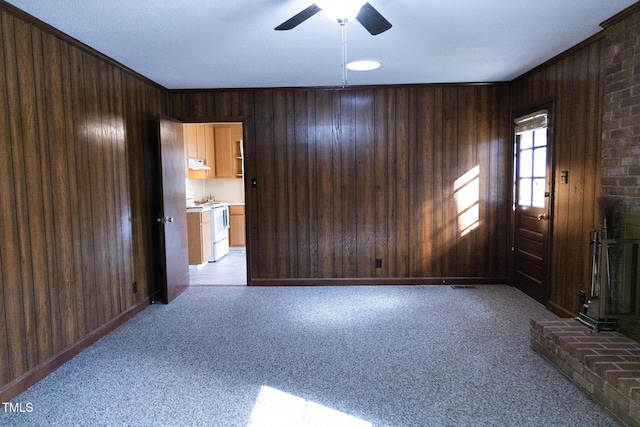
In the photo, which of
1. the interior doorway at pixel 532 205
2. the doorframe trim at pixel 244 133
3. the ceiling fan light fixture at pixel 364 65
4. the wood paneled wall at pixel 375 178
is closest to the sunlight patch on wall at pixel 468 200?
the wood paneled wall at pixel 375 178

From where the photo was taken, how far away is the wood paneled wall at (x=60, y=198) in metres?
→ 2.40

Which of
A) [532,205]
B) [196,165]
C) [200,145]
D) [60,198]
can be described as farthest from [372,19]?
[200,145]

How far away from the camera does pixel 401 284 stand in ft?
15.8

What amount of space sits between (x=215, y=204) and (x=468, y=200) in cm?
423

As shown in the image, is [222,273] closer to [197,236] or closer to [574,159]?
[197,236]

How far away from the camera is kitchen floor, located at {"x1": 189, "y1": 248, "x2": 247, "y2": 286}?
5147 millimetres

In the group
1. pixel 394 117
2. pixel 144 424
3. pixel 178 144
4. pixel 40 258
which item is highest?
pixel 394 117

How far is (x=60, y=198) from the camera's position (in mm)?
2844

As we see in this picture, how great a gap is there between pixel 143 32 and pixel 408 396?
3.21 meters

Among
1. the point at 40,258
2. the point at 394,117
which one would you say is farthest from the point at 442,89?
the point at 40,258

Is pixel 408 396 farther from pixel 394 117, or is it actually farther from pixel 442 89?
pixel 442 89

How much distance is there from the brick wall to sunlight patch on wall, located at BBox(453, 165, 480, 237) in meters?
1.74

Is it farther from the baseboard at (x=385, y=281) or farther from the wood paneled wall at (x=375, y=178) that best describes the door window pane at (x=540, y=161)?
the baseboard at (x=385, y=281)

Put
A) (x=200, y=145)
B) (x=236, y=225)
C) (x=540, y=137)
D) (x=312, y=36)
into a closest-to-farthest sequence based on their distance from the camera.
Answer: (x=312, y=36), (x=540, y=137), (x=200, y=145), (x=236, y=225)
